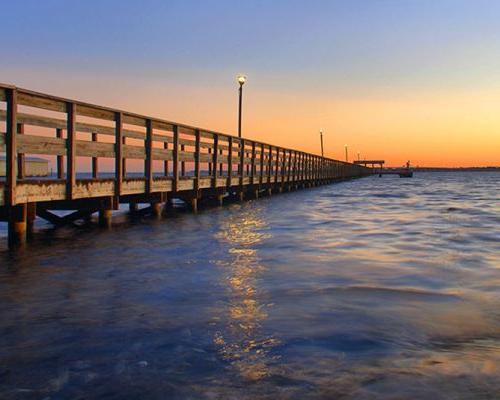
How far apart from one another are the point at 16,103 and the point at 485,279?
6292mm

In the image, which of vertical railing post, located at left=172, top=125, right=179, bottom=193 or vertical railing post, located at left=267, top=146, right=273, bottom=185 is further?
vertical railing post, located at left=267, top=146, right=273, bottom=185

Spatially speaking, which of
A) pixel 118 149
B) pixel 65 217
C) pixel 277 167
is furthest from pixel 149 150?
pixel 277 167

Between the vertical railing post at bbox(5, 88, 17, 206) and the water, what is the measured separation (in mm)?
868

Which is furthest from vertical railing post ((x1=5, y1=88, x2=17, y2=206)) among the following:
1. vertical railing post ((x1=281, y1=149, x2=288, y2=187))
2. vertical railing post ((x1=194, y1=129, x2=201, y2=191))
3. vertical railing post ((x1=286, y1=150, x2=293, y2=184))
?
vertical railing post ((x1=286, y1=150, x2=293, y2=184))

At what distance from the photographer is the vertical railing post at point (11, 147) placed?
728 cm

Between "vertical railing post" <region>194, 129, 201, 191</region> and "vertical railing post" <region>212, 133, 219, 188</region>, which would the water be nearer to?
"vertical railing post" <region>194, 129, 201, 191</region>

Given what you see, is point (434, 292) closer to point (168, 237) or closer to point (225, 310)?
point (225, 310)

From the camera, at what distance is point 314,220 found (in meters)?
13.0

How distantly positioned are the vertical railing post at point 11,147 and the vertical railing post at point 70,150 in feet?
4.34

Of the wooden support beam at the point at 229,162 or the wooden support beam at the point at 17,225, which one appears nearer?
the wooden support beam at the point at 17,225

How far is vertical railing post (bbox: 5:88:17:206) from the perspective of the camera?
7.28 m

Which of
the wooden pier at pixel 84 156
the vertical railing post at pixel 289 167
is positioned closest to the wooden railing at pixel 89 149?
the wooden pier at pixel 84 156

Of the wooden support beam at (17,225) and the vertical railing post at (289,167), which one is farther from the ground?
the vertical railing post at (289,167)

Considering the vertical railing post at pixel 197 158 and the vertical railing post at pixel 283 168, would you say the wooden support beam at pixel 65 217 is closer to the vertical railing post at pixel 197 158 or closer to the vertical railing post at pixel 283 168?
the vertical railing post at pixel 197 158
